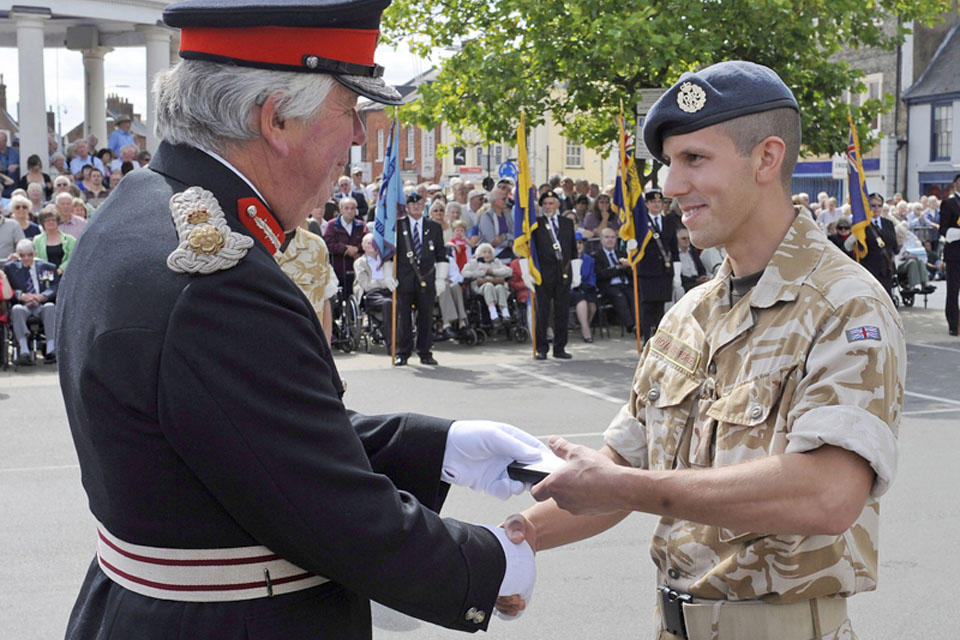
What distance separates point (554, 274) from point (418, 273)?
1.76 meters

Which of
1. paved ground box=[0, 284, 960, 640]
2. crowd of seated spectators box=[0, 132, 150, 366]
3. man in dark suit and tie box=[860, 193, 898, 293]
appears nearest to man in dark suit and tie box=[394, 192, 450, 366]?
paved ground box=[0, 284, 960, 640]

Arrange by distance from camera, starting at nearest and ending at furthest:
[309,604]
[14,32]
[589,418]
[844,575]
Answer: [309,604] < [844,575] < [589,418] < [14,32]

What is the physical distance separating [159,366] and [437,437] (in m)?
0.80

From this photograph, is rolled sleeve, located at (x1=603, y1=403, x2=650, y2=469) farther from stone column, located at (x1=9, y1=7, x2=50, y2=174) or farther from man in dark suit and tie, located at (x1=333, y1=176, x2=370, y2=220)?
stone column, located at (x1=9, y1=7, x2=50, y2=174)

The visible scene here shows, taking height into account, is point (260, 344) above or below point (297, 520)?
above

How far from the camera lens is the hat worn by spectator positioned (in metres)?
1.94

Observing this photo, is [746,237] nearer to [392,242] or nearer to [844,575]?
Answer: [844,575]

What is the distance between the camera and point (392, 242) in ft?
45.1

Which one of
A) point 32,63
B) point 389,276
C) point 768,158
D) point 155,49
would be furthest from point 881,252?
point 32,63

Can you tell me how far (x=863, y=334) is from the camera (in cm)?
207

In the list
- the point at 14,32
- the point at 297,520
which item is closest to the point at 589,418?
the point at 297,520

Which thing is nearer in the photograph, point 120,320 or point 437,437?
point 120,320

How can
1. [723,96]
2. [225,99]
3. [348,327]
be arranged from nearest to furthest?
[225,99] → [723,96] → [348,327]

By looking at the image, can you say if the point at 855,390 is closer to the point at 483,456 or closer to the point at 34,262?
the point at 483,456
